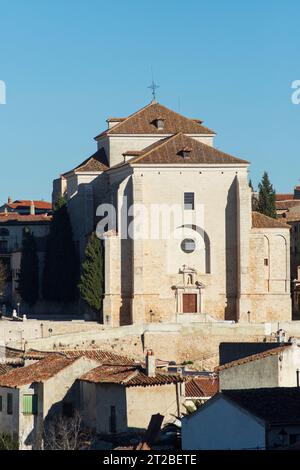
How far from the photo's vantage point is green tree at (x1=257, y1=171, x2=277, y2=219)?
3221 inches

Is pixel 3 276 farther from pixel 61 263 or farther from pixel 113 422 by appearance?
pixel 113 422

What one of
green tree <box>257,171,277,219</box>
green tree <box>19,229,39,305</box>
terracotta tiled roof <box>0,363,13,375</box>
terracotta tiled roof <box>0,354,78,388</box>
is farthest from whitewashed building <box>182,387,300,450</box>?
green tree <box>257,171,277,219</box>

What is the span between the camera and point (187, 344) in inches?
2591

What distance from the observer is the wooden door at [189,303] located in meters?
69.4

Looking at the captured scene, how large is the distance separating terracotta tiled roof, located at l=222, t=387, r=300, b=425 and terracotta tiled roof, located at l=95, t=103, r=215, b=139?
40734 mm

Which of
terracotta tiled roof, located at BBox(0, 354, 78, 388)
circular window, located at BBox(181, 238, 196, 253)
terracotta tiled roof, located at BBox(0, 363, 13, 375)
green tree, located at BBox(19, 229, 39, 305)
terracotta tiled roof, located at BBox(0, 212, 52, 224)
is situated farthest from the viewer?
terracotta tiled roof, located at BBox(0, 212, 52, 224)

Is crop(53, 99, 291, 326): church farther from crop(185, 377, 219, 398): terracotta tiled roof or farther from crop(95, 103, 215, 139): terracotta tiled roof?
crop(185, 377, 219, 398): terracotta tiled roof

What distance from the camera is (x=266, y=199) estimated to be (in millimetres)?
82438

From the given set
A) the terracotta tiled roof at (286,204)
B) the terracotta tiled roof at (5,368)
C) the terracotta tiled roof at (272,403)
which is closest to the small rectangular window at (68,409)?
the terracotta tiled roof at (5,368)

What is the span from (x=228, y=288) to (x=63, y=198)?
429 inches

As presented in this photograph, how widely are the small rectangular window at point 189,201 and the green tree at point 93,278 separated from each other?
420 centimetres

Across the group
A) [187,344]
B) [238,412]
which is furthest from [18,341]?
[238,412]

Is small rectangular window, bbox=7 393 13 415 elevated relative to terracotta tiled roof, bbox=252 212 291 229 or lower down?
lower down

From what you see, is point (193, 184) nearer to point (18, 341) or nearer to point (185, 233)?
point (185, 233)
